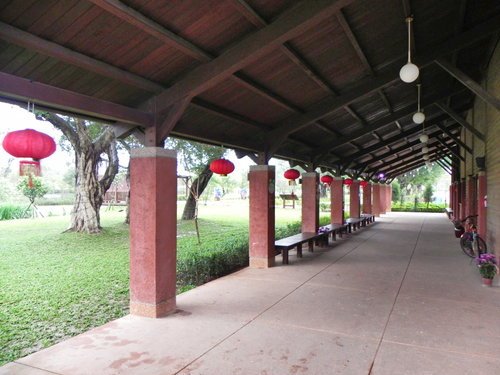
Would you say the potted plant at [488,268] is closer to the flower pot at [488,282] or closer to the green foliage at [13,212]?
the flower pot at [488,282]

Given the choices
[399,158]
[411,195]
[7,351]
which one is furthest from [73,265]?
[411,195]

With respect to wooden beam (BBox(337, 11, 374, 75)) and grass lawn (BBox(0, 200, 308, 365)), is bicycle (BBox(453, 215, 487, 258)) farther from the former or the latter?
grass lawn (BBox(0, 200, 308, 365))

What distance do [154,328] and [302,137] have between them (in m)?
6.55

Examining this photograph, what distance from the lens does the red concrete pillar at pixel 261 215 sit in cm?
786

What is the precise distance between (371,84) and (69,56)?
5451mm

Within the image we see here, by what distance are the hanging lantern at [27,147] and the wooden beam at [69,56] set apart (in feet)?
3.12

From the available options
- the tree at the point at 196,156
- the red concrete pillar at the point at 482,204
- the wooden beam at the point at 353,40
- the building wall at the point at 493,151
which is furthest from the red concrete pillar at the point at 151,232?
the tree at the point at 196,156

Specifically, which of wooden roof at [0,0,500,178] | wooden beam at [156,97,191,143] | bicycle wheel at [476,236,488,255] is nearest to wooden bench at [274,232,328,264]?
wooden roof at [0,0,500,178]

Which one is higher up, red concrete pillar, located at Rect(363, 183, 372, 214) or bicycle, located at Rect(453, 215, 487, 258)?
red concrete pillar, located at Rect(363, 183, 372, 214)

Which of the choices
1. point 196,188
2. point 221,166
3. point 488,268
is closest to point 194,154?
point 196,188

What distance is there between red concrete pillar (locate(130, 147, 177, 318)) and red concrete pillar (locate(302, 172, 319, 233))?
261 inches

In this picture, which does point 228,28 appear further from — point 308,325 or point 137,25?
point 308,325

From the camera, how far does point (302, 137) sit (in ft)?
31.7

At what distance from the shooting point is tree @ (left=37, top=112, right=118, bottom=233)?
12.8 meters
